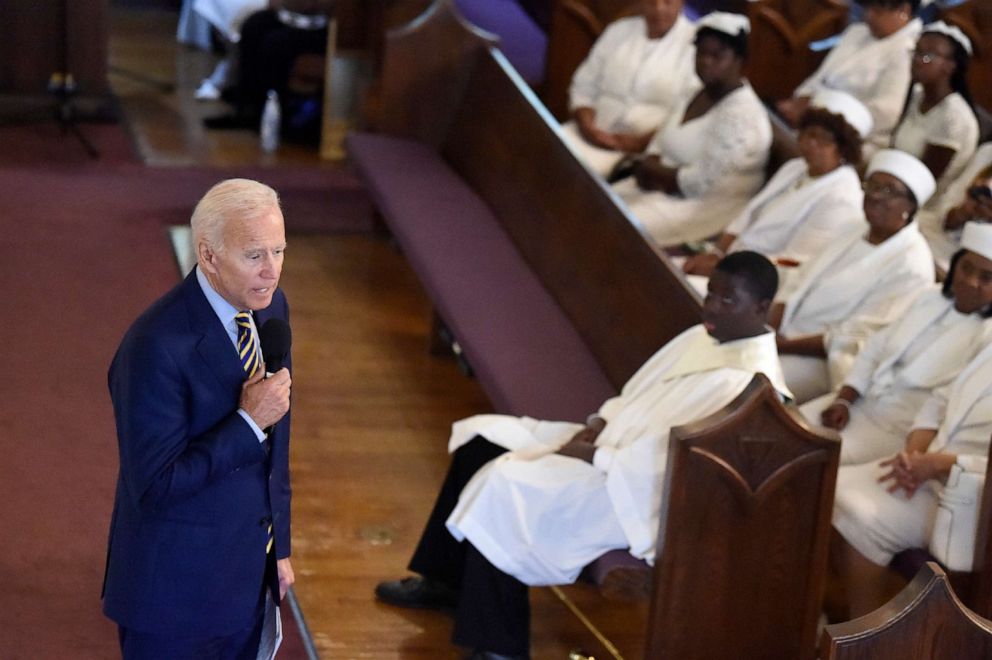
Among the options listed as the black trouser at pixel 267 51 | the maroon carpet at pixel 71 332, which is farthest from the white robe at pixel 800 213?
the black trouser at pixel 267 51

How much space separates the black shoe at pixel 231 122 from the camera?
328 inches

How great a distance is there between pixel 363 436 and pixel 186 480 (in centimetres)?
268

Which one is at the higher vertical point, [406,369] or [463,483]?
[463,483]

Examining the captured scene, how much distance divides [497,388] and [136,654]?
6.91ft

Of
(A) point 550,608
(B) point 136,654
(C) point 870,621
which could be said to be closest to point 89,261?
(A) point 550,608

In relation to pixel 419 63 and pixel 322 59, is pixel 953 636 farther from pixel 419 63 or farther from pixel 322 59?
pixel 322 59

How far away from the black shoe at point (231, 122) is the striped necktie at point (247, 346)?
232 inches

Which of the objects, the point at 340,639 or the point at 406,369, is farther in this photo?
the point at 406,369

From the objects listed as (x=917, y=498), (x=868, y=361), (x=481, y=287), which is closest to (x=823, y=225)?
(x=868, y=361)

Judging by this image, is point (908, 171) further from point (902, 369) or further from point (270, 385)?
point (270, 385)

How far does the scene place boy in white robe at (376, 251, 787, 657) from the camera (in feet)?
12.2

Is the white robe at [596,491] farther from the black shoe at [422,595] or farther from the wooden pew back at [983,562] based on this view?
the wooden pew back at [983,562]

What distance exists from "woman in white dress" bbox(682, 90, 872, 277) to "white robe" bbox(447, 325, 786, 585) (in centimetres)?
162

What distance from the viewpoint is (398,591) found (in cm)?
416
